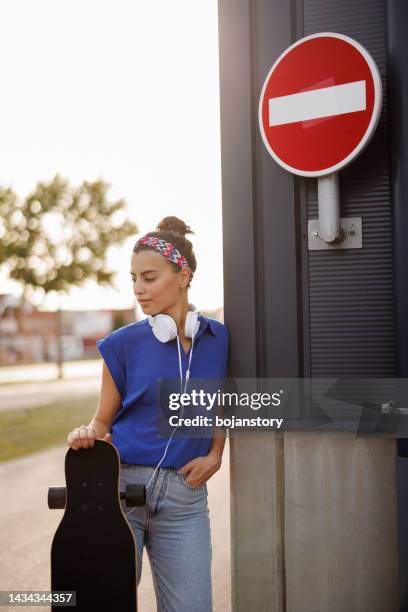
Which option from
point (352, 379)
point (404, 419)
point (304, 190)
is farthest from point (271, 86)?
point (404, 419)

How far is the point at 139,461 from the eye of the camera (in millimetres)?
2402

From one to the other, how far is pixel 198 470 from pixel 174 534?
243 millimetres

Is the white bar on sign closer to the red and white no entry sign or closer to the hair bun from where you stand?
the red and white no entry sign

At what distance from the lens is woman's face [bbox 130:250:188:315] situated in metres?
2.46

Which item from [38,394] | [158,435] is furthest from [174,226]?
[38,394]

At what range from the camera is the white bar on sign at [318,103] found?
95.8 inches

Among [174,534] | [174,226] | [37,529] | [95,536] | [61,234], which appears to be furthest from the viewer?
[61,234]

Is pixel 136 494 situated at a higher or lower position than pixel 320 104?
lower

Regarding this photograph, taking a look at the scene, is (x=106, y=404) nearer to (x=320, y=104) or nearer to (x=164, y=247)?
(x=164, y=247)

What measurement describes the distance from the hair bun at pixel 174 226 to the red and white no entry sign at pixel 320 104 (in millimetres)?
452

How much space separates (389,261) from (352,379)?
1.60ft

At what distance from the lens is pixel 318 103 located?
2494mm

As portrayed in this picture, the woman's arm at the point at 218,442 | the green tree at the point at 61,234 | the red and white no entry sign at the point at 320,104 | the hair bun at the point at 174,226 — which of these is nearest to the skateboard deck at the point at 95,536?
the woman's arm at the point at 218,442

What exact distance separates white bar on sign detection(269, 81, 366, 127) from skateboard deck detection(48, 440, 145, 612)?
55.6 inches
